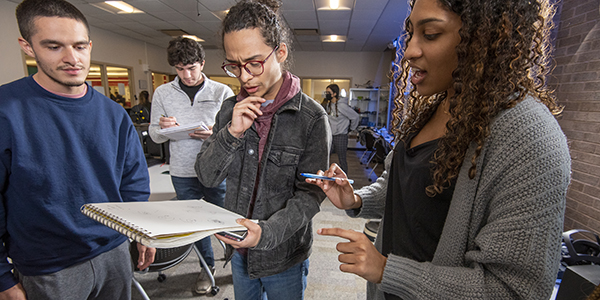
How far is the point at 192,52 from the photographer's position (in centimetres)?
208

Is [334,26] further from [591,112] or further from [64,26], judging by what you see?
[64,26]

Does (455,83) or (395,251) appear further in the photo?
(395,251)

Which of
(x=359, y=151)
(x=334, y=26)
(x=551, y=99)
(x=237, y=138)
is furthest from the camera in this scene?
(x=359, y=151)

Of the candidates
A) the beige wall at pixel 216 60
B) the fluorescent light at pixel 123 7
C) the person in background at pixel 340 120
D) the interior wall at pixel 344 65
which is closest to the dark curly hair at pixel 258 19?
the person in background at pixel 340 120

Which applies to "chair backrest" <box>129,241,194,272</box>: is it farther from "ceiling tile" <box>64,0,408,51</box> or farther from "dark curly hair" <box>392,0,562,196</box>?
"ceiling tile" <box>64,0,408,51</box>

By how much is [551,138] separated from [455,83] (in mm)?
219

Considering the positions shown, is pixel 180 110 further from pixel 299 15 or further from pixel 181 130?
pixel 299 15

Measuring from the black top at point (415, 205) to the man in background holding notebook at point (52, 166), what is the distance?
1.16 m

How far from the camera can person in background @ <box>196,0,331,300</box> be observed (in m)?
0.95

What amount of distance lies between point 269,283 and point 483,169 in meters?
0.87

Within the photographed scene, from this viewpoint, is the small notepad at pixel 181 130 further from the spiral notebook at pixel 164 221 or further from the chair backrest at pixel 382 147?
the chair backrest at pixel 382 147

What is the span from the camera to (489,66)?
60 cm

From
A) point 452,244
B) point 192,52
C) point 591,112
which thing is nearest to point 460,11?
point 452,244

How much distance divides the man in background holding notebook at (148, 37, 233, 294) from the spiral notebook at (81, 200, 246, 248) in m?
1.36
